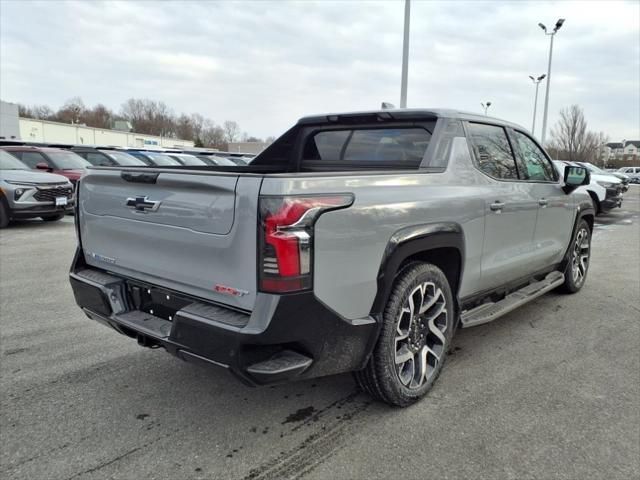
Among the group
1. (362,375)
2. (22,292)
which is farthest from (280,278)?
(22,292)

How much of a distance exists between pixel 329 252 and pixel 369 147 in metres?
1.79

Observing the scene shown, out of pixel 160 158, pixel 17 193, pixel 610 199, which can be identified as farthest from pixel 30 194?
pixel 610 199

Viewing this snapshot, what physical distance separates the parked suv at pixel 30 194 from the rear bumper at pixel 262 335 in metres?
8.74

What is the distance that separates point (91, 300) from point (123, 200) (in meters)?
0.69

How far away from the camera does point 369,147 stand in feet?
13.0

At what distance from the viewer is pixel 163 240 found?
8.79ft

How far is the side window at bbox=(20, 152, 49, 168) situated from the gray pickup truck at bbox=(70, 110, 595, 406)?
36.3 feet

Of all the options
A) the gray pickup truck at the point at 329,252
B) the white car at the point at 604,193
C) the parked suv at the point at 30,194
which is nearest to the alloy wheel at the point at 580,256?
the gray pickup truck at the point at 329,252

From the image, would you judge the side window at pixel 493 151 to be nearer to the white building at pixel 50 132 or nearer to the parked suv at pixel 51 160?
the parked suv at pixel 51 160

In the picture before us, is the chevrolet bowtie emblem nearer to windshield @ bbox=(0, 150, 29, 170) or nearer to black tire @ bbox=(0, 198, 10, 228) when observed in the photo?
black tire @ bbox=(0, 198, 10, 228)

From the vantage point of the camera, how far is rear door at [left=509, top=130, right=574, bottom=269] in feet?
14.5

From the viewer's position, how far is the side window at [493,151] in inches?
147

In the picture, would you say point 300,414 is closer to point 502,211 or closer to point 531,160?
point 502,211

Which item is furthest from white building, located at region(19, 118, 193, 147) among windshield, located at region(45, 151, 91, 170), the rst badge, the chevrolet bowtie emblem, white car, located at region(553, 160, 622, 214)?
the rst badge
